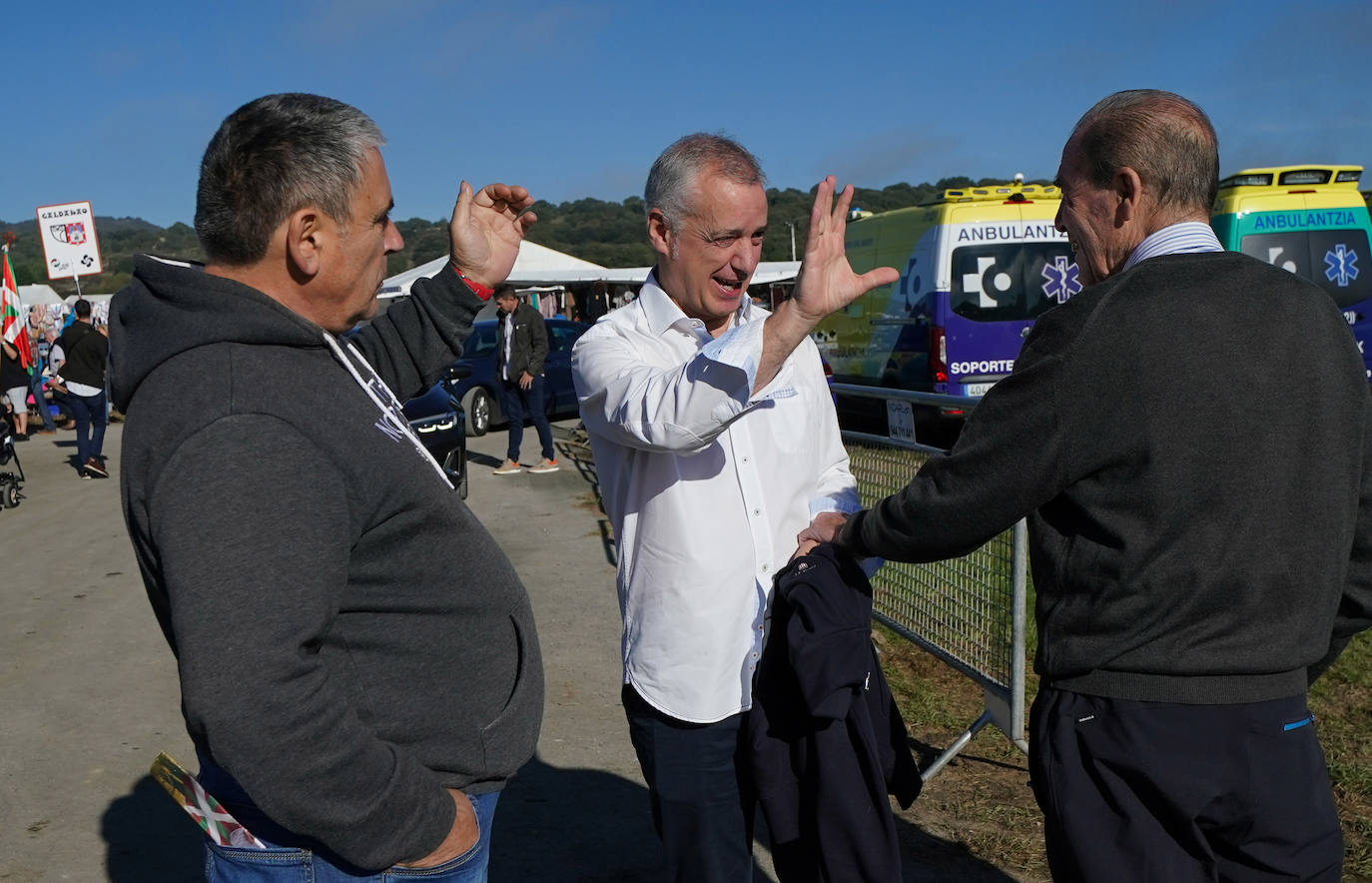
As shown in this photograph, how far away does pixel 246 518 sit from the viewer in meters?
1.43

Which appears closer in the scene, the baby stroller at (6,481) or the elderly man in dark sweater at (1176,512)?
the elderly man in dark sweater at (1176,512)

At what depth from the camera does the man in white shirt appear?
2.44m

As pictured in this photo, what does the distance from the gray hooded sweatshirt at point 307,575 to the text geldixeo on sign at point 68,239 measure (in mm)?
20637

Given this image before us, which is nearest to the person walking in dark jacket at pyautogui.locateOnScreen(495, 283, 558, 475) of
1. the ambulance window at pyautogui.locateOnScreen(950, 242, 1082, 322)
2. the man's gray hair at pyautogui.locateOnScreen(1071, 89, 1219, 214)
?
the ambulance window at pyautogui.locateOnScreen(950, 242, 1082, 322)

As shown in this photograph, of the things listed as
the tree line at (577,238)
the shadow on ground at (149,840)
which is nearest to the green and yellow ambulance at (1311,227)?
the shadow on ground at (149,840)

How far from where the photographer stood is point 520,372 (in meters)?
11.7

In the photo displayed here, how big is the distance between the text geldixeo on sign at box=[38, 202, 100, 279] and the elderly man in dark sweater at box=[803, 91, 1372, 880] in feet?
68.7

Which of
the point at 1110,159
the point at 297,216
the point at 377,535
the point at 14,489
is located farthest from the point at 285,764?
the point at 14,489

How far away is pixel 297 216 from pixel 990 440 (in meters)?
1.25

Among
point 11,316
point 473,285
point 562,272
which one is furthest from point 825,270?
point 562,272

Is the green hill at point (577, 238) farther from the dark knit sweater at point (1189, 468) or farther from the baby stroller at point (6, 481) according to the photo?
the dark knit sweater at point (1189, 468)

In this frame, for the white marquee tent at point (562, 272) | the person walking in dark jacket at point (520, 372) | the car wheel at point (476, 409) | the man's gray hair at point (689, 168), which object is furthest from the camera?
the white marquee tent at point (562, 272)

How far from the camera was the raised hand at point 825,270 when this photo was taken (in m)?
2.05

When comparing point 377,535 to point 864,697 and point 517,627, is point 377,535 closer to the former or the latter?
point 517,627
